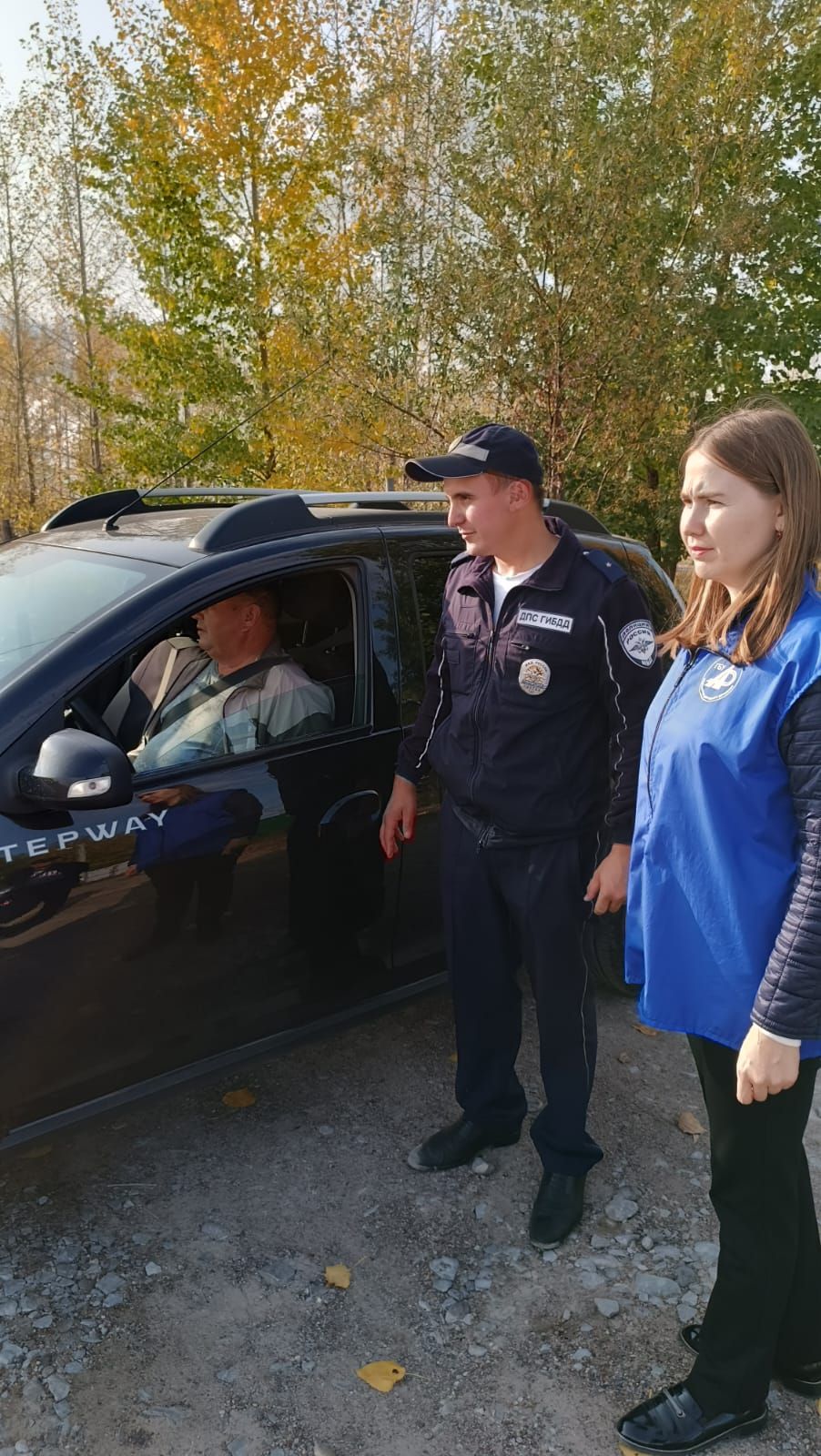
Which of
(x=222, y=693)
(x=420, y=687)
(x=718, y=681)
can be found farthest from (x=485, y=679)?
(x=718, y=681)

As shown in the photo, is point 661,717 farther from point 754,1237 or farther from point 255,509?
point 255,509

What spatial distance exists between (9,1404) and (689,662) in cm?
210

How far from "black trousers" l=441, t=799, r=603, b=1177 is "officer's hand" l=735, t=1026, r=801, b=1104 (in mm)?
881

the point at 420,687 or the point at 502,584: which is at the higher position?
the point at 502,584

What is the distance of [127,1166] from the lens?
294 cm

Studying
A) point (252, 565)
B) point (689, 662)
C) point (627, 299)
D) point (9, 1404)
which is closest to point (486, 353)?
point (627, 299)

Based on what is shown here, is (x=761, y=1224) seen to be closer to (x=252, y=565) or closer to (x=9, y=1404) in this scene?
(x=9, y=1404)

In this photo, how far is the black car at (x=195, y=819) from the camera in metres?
2.29

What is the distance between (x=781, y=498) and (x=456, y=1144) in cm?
210

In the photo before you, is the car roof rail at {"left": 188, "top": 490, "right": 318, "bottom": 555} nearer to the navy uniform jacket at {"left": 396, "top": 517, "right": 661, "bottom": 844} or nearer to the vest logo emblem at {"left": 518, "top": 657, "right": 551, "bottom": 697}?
the navy uniform jacket at {"left": 396, "top": 517, "right": 661, "bottom": 844}

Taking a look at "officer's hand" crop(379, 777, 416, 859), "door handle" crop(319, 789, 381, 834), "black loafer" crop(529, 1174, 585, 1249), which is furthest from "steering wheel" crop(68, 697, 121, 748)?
"black loafer" crop(529, 1174, 585, 1249)

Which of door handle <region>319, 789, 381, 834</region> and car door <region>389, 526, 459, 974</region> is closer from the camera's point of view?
door handle <region>319, 789, 381, 834</region>

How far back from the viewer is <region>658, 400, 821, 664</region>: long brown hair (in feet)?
5.55

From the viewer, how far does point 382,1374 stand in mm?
2238
